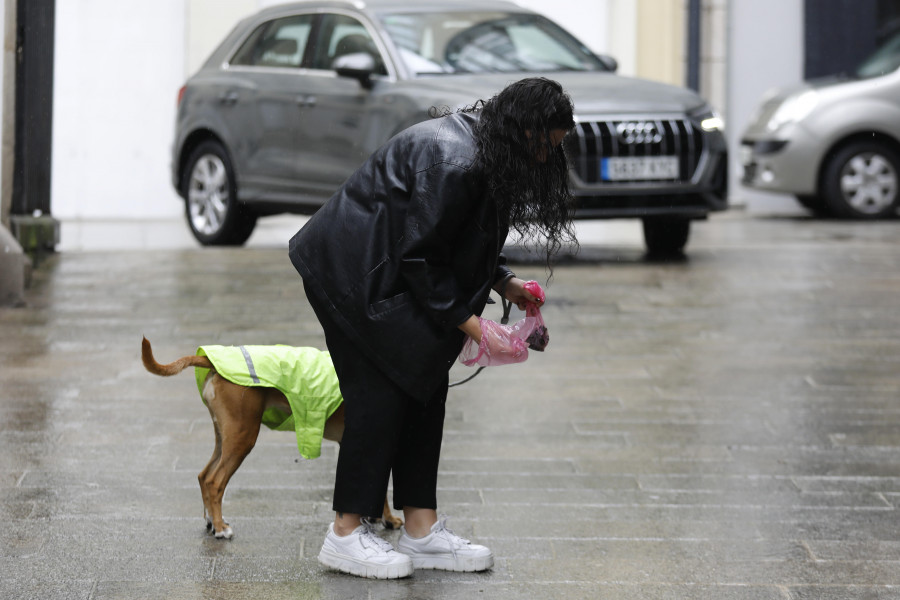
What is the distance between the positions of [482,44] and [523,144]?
7546 millimetres

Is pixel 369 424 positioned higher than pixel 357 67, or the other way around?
pixel 357 67

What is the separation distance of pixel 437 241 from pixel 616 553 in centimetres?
105

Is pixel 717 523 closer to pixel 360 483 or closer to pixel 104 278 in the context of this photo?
pixel 360 483

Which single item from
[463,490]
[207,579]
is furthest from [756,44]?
[207,579]

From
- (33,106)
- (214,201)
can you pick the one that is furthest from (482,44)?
(33,106)

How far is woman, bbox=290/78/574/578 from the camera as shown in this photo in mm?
3891

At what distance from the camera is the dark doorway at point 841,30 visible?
695 inches

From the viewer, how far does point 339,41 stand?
11.3 m

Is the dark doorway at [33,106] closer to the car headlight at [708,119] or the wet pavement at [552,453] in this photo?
the wet pavement at [552,453]

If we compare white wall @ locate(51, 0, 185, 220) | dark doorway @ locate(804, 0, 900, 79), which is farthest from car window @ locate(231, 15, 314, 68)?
dark doorway @ locate(804, 0, 900, 79)

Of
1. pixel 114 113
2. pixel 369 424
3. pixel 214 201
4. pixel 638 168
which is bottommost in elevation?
pixel 214 201

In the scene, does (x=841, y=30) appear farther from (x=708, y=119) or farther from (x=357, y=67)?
(x=357, y=67)

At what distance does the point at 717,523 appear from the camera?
4672mm

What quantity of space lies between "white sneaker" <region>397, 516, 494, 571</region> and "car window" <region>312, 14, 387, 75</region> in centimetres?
714
